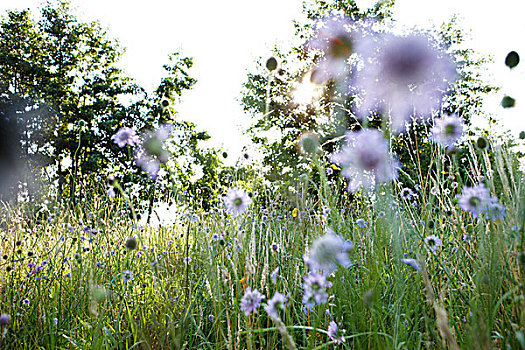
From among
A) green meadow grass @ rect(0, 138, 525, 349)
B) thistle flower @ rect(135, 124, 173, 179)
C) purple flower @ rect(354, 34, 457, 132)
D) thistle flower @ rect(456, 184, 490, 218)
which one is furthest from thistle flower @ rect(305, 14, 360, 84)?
thistle flower @ rect(456, 184, 490, 218)

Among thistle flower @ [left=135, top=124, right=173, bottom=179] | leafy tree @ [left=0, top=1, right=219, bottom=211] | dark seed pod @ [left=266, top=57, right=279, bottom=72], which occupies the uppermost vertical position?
leafy tree @ [left=0, top=1, right=219, bottom=211]

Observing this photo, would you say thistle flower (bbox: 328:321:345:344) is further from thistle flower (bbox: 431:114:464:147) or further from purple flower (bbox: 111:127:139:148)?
purple flower (bbox: 111:127:139:148)

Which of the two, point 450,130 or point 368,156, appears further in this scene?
point 450,130

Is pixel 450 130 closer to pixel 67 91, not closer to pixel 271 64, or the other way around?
pixel 271 64

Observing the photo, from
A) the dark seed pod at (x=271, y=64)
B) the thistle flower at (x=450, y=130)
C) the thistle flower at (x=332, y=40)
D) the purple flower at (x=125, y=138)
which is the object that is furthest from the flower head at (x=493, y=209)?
the thistle flower at (x=332, y=40)

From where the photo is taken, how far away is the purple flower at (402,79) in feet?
6.56

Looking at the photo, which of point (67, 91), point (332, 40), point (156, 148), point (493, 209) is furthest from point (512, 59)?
point (67, 91)

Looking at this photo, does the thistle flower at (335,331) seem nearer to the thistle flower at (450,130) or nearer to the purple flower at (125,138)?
the thistle flower at (450,130)

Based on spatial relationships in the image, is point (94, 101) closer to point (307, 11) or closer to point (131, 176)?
point (131, 176)

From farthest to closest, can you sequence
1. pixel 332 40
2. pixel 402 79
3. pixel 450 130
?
pixel 332 40
pixel 402 79
pixel 450 130

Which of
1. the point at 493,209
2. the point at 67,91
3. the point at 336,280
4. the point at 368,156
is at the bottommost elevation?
the point at 336,280

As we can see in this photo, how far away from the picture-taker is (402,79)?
300cm

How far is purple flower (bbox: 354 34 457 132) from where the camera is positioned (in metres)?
2.00

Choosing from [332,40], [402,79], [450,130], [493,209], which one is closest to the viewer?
[493,209]
